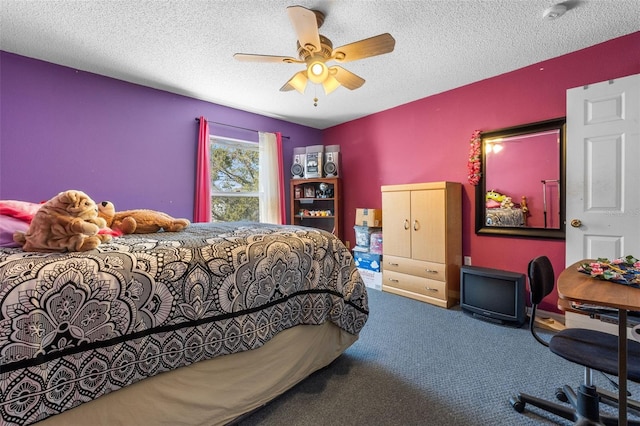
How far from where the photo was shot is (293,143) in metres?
4.32

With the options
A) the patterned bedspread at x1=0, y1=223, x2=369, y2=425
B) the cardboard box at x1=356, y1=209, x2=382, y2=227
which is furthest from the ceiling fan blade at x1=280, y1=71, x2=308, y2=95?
the cardboard box at x1=356, y1=209, x2=382, y2=227

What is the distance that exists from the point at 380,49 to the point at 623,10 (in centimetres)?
172

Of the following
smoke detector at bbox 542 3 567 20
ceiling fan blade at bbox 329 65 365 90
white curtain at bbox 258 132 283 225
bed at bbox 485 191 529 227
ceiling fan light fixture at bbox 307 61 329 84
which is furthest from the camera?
white curtain at bbox 258 132 283 225

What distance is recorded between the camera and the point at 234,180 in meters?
3.74

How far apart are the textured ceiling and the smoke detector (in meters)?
0.04

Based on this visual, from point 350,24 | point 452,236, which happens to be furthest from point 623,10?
point 452,236

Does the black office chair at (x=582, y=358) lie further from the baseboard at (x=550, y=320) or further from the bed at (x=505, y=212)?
the bed at (x=505, y=212)

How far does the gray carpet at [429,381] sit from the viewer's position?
1.37 meters

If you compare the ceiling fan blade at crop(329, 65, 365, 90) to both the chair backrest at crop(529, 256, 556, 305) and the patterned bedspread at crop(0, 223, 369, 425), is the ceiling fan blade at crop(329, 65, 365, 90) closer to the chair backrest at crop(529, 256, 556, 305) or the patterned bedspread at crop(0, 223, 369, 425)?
the patterned bedspread at crop(0, 223, 369, 425)

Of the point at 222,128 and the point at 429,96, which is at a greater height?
the point at 429,96

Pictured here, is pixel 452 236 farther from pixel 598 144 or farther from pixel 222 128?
pixel 222 128

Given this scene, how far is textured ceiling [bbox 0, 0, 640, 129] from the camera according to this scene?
177 cm

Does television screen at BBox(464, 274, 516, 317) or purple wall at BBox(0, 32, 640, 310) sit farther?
television screen at BBox(464, 274, 516, 317)

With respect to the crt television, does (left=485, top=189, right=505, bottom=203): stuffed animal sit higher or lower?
higher
